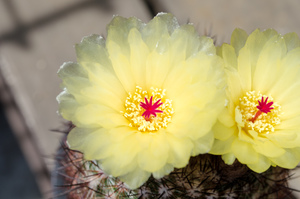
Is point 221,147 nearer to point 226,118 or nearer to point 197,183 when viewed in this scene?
point 226,118

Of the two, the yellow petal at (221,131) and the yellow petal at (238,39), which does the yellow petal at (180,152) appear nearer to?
the yellow petal at (221,131)

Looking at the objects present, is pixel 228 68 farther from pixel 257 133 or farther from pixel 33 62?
pixel 33 62

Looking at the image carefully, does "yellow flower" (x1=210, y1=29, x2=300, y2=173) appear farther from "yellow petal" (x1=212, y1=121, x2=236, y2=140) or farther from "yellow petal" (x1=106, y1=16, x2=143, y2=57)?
"yellow petal" (x1=106, y1=16, x2=143, y2=57)

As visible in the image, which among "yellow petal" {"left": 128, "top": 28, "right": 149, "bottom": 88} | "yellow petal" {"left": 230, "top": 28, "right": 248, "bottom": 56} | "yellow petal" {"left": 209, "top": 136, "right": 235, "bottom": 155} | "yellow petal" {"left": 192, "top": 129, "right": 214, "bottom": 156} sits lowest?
"yellow petal" {"left": 209, "top": 136, "right": 235, "bottom": 155}

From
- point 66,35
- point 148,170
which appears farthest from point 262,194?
point 66,35

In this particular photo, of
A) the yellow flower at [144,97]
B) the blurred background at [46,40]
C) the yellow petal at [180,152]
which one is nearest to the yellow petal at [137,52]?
the yellow flower at [144,97]

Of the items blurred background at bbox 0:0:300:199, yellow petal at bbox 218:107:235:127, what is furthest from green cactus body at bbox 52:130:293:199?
blurred background at bbox 0:0:300:199
